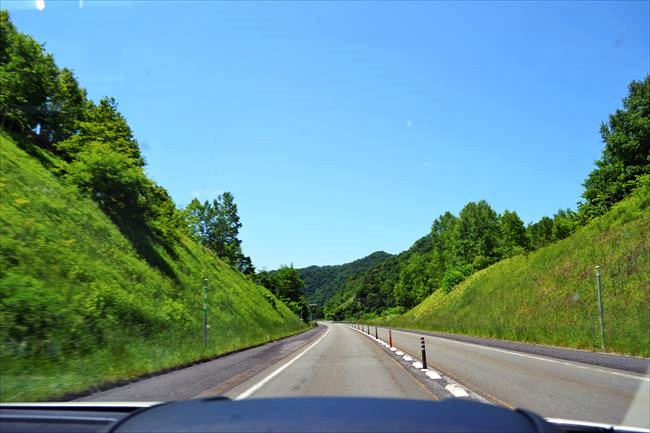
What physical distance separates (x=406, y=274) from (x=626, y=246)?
109528 mm

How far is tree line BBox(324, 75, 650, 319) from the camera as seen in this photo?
193 feet

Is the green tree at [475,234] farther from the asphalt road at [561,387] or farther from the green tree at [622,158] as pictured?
the asphalt road at [561,387]

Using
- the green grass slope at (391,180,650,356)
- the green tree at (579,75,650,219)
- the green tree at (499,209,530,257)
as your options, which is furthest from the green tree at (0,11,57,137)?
the green tree at (499,209,530,257)

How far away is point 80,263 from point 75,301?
392 centimetres

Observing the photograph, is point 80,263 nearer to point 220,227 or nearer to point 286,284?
point 220,227

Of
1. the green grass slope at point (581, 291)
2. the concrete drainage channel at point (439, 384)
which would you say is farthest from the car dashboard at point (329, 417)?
the green grass slope at point (581, 291)

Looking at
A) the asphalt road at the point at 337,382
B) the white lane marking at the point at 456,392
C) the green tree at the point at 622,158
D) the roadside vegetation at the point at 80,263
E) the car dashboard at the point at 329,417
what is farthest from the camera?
the green tree at the point at 622,158

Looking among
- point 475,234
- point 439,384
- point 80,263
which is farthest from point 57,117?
point 475,234

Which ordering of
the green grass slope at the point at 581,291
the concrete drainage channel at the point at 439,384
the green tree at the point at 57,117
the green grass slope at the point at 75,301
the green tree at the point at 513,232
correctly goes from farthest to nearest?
the green tree at the point at 513,232, the green tree at the point at 57,117, the green grass slope at the point at 581,291, the green grass slope at the point at 75,301, the concrete drainage channel at the point at 439,384

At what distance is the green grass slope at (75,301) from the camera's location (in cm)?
1340

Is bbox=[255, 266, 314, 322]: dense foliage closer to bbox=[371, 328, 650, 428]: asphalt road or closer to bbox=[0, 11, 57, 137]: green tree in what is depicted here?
bbox=[0, 11, 57, 137]: green tree

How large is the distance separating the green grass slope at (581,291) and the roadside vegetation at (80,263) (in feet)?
58.0

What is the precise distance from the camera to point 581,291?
37.6 metres

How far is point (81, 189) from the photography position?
32.9 m
